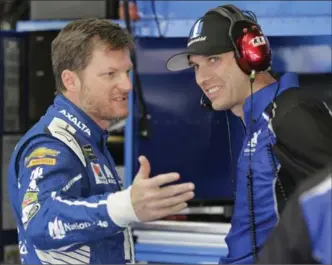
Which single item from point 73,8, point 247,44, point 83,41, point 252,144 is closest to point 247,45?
point 247,44

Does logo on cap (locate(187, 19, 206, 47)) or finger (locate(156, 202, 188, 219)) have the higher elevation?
logo on cap (locate(187, 19, 206, 47))

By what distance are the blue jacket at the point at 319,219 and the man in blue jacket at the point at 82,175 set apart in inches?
20.7

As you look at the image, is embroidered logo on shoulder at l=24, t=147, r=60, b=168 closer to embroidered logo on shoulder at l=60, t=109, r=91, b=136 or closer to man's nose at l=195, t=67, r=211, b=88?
embroidered logo on shoulder at l=60, t=109, r=91, b=136

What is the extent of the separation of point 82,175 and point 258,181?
1.41 ft

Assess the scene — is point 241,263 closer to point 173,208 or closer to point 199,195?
point 173,208

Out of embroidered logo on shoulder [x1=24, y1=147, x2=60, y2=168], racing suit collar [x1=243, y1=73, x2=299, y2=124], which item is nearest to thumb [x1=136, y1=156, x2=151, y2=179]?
embroidered logo on shoulder [x1=24, y1=147, x2=60, y2=168]

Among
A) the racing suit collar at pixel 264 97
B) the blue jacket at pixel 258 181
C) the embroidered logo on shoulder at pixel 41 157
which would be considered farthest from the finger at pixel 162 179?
the racing suit collar at pixel 264 97

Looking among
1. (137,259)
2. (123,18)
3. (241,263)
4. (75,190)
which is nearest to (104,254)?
(75,190)

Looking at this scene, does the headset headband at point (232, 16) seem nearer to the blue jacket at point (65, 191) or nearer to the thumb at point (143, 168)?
the blue jacket at point (65, 191)

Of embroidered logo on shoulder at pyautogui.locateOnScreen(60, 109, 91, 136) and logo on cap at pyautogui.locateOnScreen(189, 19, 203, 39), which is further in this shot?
logo on cap at pyautogui.locateOnScreen(189, 19, 203, 39)

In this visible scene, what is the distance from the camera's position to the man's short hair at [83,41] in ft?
6.04

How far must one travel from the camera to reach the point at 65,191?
163 centimetres

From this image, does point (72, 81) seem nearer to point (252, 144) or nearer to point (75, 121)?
point (75, 121)

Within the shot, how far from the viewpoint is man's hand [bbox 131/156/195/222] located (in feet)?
4.67
